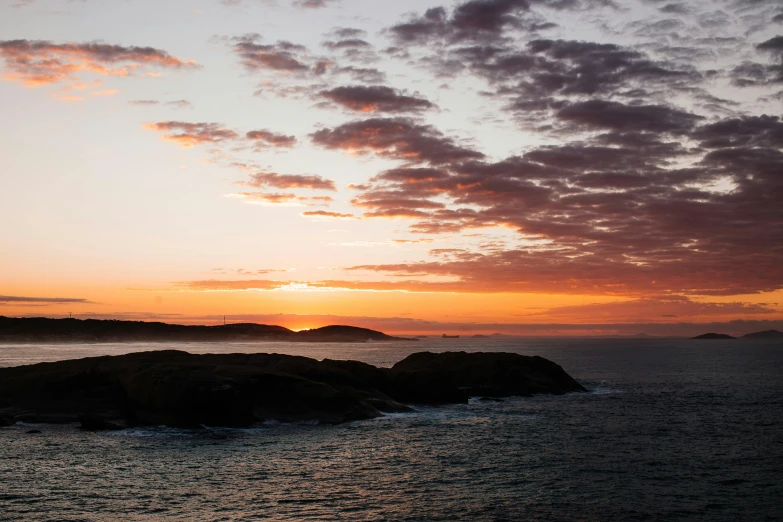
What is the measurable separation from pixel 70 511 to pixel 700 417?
164 feet

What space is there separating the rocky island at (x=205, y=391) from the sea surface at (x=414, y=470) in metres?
2.11

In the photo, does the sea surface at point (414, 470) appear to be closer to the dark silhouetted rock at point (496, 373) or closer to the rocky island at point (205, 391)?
the rocky island at point (205, 391)

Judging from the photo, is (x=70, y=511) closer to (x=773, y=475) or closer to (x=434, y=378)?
(x=773, y=475)

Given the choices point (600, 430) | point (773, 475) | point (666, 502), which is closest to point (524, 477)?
point (666, 502)

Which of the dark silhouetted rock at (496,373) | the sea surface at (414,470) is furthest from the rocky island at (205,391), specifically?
the dark silhouetted rock at (496,373)

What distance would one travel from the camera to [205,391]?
47.4 m

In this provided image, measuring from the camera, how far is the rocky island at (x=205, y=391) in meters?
47.8

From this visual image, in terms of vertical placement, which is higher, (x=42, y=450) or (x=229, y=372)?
(x=229, y=372)

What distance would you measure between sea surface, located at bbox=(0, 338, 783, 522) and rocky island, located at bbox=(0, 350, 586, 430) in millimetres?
2110

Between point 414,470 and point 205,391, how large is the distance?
19.4 metres

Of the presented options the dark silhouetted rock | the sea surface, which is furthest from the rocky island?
the dark silhouetted rock

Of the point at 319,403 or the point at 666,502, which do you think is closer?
the point at 666,502

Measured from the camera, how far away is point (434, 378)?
6656 cm

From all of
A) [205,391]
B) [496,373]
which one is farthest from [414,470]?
[496,373]
